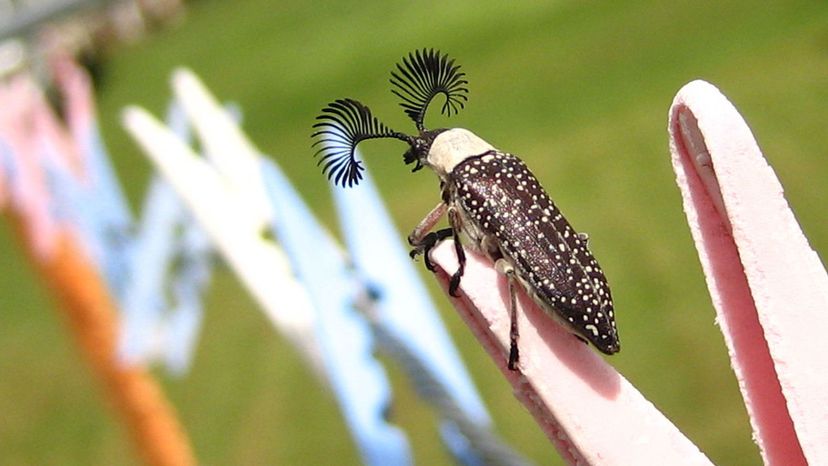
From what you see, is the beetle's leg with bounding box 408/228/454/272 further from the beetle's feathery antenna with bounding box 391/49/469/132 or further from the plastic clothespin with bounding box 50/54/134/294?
the plastic clothespin with bounding box 50/54/134/294

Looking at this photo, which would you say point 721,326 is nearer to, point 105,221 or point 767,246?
point 767,246

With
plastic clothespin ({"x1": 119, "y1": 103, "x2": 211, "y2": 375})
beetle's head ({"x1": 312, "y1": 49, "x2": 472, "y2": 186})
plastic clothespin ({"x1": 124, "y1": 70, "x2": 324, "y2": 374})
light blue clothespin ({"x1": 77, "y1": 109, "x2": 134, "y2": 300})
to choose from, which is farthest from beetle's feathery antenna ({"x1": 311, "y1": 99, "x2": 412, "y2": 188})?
light blue clothespin ({"x1": 77, "y1": 109, "x2": 134, "y2": 300})

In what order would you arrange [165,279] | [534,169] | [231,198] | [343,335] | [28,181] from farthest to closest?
[534,169] < [28,181] < [165,279] < [231,198] < [343,335]

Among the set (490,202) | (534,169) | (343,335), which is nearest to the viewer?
(490,202)

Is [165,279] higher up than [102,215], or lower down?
lower down

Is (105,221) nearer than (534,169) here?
Yes

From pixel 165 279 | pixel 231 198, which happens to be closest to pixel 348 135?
pixel 231 198

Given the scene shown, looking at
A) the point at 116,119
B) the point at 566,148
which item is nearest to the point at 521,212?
the point at 566,148

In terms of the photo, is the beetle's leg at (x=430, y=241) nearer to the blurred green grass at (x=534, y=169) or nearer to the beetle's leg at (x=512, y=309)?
the beetle's leg at (x=512, y=309)
